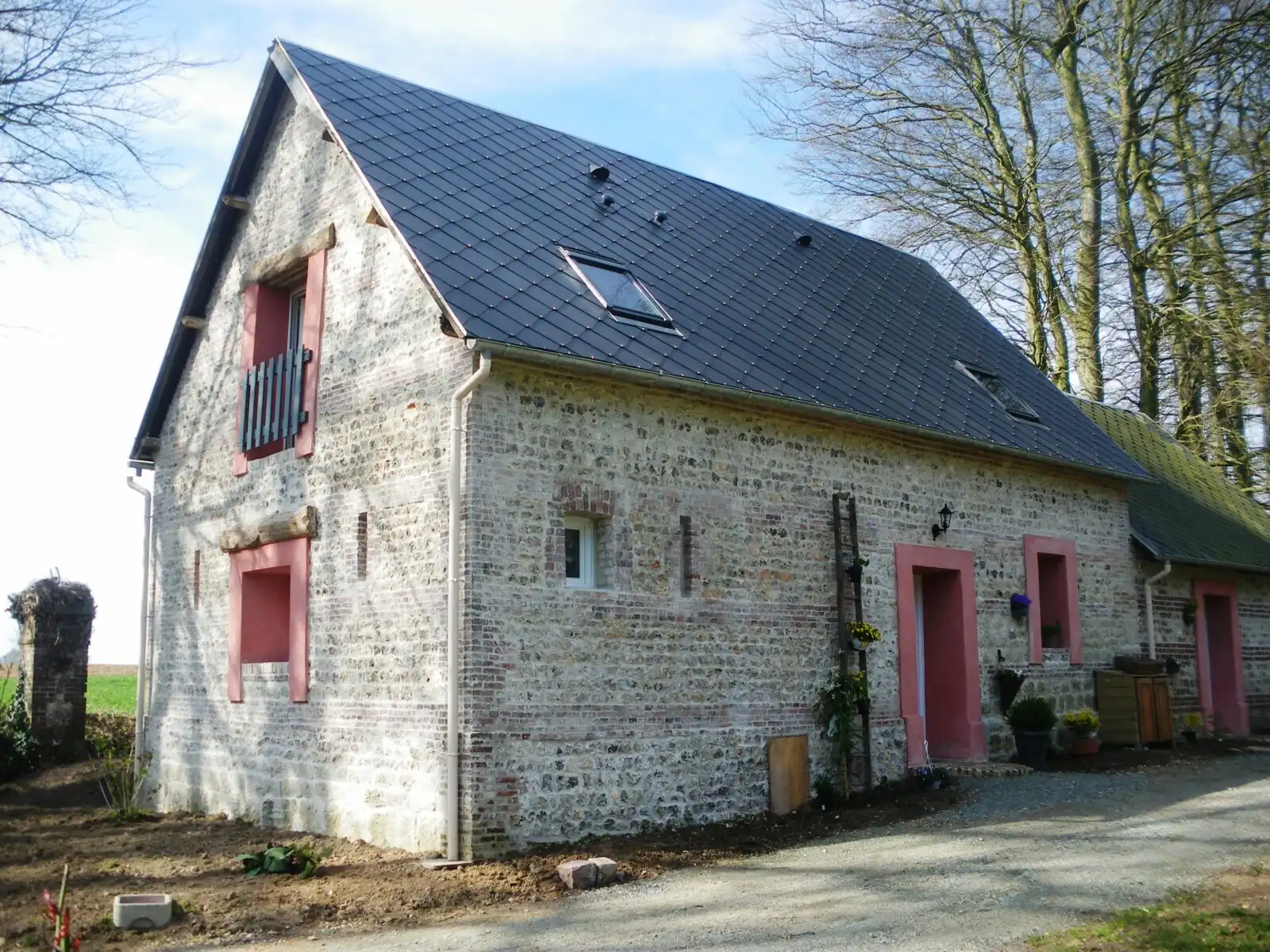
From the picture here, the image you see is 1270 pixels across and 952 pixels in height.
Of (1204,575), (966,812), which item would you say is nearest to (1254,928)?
(966,812)

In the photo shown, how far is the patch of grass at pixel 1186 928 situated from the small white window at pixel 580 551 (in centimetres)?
504

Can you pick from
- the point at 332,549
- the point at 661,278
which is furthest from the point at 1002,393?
the point at 332,549

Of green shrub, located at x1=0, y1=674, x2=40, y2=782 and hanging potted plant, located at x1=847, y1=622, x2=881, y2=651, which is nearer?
hanging potted plant, located at x1=847, y1=622, x2=881, y2=651

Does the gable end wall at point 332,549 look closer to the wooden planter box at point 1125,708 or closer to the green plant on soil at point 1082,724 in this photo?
the green plant on soil at point 1082,724

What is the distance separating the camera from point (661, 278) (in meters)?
13.1

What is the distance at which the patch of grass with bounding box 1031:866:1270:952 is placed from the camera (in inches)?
264

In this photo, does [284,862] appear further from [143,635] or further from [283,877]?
[143,635]

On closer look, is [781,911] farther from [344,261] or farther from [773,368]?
[344,261]

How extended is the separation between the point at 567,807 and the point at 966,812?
12.8 feet

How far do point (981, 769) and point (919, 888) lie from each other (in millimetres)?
5556

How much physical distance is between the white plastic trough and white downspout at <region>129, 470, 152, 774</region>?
20.6 ft

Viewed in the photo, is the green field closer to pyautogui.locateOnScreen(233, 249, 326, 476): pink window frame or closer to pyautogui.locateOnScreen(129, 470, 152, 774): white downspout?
pyautogui.locateOnScreen(129, 470, 152, 774): white downspout

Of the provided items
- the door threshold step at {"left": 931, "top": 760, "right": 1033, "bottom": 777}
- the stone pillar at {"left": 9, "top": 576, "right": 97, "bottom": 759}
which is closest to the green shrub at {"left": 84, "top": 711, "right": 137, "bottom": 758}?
the stone pillar at {"left": 9, "top": 576, "right": 97, "bottom": 759}

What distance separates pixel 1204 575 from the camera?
18562 millimetres
